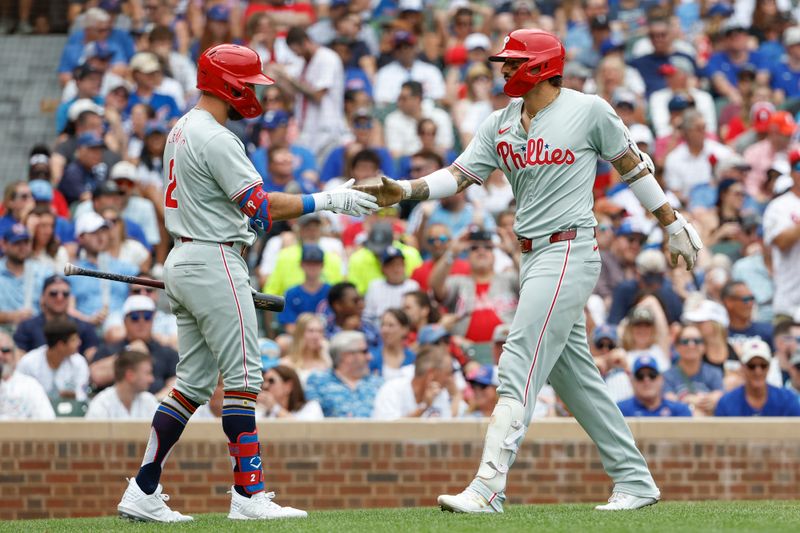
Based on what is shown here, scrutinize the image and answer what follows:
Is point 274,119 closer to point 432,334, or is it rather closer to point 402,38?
point 402,38

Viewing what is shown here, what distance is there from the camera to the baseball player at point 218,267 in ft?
24.3

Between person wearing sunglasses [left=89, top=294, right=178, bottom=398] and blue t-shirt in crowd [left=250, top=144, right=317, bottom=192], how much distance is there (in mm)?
2921

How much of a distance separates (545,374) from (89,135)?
8.69m

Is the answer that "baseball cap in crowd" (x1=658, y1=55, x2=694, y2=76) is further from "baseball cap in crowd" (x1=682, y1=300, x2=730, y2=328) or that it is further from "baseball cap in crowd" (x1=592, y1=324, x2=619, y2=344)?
"baseball cap in crowd" (x1=592, y1=324, x2=619, y2=344)

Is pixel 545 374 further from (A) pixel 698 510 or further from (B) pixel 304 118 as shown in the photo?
(B) pixel 304 118

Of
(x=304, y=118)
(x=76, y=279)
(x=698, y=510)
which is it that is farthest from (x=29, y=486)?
(x=304, y=118)

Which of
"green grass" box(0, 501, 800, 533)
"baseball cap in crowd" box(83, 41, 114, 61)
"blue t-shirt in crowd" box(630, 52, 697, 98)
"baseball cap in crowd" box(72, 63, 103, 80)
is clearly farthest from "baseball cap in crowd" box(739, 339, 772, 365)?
"baseball cap in crowd" box(83, 41, 114, 61)

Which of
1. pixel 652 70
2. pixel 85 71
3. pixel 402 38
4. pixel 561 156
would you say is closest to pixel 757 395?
pixel 561 156

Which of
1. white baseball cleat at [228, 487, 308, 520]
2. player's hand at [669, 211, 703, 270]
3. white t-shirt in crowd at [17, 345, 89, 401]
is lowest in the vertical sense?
white t-shirt in crowd at [17, 345, 89, 401]

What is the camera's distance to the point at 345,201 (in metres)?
7.66

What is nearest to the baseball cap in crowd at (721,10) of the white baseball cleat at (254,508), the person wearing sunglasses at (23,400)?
the person wearing sunglasses at (23,400)

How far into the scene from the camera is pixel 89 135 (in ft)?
49.6

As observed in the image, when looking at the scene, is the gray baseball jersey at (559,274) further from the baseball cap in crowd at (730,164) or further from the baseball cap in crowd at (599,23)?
the baseball cap in crowd at (599,23)

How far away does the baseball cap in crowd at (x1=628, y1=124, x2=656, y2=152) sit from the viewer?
15.0m
